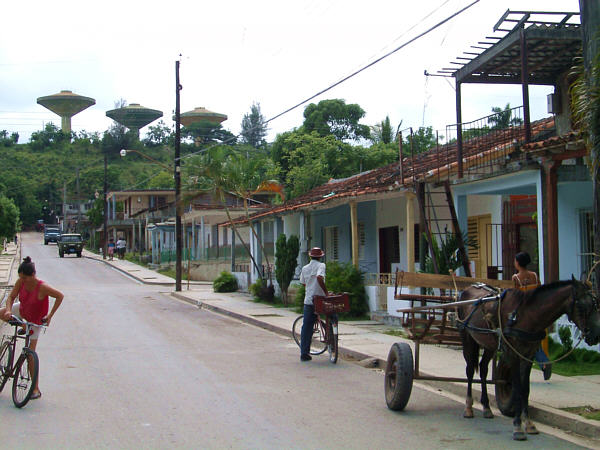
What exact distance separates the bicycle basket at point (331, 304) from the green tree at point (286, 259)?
10781mm

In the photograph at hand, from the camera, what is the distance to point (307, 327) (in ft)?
40.2

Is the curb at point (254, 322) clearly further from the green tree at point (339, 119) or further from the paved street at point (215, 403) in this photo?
the green tree at point (339, 119)

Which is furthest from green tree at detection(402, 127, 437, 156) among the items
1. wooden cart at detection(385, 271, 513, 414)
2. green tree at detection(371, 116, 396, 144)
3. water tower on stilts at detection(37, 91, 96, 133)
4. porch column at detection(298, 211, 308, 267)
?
water tower on stilts at detection(37, 91, 96, 133)

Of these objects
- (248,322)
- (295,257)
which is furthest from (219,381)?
(295,257)

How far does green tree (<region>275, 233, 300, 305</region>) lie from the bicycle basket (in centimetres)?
1078

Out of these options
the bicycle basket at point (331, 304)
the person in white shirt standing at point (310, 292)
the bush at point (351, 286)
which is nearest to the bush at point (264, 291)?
the bush at point (351, 286)

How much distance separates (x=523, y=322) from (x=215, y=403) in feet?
12.3

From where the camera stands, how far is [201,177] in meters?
26.0

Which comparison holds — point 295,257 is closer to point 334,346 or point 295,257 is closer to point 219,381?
point 334,346

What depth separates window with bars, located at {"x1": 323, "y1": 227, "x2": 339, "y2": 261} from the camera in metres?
25.5

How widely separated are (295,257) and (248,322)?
3977 mm

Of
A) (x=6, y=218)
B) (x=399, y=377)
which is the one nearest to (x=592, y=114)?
(x=399, y=377)

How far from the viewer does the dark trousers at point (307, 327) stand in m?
12.2

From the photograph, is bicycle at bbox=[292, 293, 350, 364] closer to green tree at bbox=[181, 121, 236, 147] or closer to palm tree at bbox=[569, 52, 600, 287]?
palm tree at bbox=[569, 52, 600, 287]
